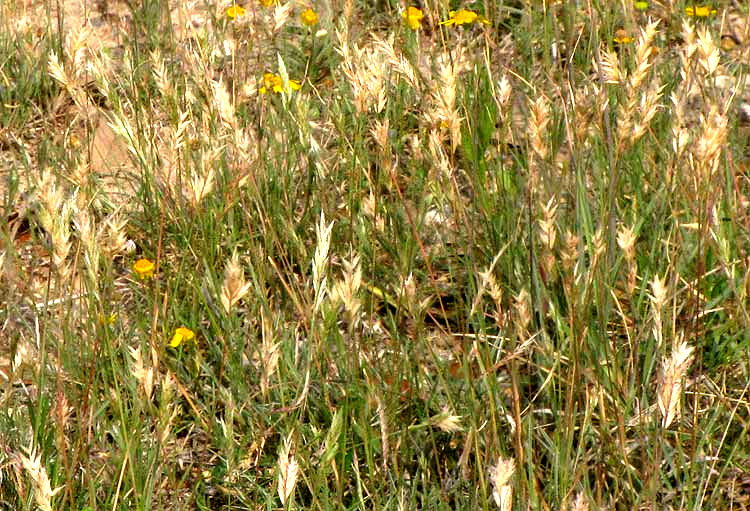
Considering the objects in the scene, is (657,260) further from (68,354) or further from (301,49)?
(301,49)

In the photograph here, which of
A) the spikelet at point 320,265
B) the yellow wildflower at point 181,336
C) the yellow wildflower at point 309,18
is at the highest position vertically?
the spikelet at point 320,265

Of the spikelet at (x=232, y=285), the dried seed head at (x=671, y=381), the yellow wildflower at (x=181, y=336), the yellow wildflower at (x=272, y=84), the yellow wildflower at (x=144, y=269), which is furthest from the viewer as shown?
the yellow wildflower at (x=272, y=84)

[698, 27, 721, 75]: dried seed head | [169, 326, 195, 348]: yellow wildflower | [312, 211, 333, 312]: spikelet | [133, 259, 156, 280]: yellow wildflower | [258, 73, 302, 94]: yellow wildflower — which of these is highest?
[698, 27, 721, 75]: dried seed head

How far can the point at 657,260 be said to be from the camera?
7.52 ft

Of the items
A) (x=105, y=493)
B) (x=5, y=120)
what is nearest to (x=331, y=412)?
(x=105, y=493)

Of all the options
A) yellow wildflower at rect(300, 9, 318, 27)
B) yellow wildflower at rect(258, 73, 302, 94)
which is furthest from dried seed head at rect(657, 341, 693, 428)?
yellow wildflower at rect(300, 9, 318, 27)

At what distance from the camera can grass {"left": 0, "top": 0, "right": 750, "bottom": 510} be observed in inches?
62.9

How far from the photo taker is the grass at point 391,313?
1598 mm

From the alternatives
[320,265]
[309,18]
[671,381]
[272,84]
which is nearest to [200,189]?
[320,265]

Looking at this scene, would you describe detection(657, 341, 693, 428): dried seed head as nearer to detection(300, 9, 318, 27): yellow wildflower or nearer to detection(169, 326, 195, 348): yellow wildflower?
detection(169, 326, 195, 348): yellow wildflower

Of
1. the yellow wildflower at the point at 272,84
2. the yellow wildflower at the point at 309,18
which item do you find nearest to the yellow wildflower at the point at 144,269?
the yellow wildflower at the point at 272,84

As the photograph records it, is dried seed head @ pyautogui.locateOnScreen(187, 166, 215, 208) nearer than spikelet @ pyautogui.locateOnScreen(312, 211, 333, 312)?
No

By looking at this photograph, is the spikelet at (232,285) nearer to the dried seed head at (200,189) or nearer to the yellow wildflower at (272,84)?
the dried seed head at (200,189)

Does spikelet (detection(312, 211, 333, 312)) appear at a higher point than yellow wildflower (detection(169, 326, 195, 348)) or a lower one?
higher
